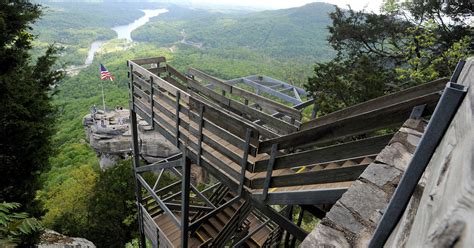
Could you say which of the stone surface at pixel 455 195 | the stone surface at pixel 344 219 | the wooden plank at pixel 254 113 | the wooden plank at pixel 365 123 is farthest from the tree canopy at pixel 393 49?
the stone surface at pixel 455 195

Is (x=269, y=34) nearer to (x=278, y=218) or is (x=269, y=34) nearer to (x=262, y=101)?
(x=262, y=101)

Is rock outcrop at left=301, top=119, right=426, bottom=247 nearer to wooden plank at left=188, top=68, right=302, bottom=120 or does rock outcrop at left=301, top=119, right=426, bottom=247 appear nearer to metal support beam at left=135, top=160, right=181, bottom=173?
wooden plank at left=188, top=68, right=302, bottom=120

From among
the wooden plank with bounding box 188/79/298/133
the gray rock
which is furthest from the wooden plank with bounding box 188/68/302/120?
the gray rock

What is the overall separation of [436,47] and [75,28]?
160m

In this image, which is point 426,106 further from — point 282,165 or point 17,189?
point 17,189

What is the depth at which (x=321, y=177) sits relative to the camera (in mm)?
2938

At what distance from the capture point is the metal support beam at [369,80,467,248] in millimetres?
827

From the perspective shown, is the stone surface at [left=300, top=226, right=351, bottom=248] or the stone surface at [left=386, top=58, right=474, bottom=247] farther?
the stone surface at [left=300, top=226, right=351, bottom=248]

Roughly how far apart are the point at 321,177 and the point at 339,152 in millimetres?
419

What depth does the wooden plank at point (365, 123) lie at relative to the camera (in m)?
2.21

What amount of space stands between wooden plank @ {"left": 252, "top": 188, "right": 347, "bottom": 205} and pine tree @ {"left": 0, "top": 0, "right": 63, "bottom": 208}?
6493 millimetres

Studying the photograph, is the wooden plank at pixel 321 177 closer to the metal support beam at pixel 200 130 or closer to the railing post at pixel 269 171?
the railing post at pixel 269 171

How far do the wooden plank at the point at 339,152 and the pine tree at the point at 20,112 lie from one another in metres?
6.88

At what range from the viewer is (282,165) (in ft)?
10.5
